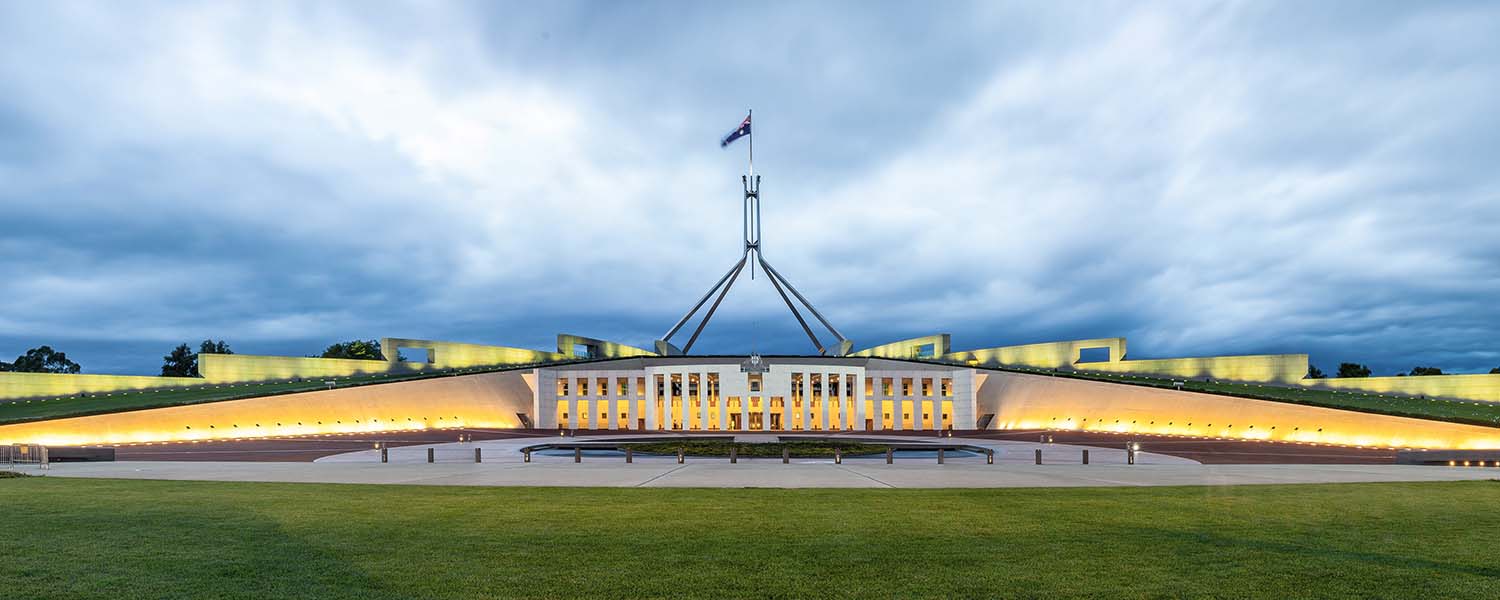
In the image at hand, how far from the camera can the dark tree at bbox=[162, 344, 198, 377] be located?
95.8 m

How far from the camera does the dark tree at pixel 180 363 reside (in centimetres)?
9575

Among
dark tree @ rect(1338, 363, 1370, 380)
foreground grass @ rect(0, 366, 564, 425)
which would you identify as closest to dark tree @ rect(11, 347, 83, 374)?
foreground grass @ rect(0, 366, 564, 425)

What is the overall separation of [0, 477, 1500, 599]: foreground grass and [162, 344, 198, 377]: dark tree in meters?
99.4

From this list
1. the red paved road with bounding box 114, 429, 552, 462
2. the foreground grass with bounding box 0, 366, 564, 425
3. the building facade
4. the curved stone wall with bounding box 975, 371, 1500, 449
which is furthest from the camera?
the building facade

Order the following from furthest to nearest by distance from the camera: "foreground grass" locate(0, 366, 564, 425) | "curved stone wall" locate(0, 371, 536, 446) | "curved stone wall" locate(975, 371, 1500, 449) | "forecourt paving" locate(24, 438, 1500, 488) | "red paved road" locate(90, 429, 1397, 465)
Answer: "foreground grass" locate(0, 366, 564, 425), "curved stone wall" locate(0, 371, 536, 446), "curved stone wall" locate(975, 371, 1500, 449), "red paved road" locate(90, 429, 1397, 465), "forecourt paving" locate(24, 438, 1500, 488)

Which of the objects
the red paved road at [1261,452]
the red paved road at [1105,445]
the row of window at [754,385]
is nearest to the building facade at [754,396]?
the row of window at [754,385]

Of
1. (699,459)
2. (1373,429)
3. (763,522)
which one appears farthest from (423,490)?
(1373,429)

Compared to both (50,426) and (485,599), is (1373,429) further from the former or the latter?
(50,426)

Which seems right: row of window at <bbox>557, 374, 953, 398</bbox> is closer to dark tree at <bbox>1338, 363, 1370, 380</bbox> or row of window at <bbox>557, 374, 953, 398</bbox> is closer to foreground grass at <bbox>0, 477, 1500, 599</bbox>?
foreground grass at <bbox>0, 477, 1500, 599</bbox>

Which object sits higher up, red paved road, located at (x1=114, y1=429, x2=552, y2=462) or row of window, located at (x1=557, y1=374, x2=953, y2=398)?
row of window, located at (x1=557, y1=374, x2=953, y2=398)

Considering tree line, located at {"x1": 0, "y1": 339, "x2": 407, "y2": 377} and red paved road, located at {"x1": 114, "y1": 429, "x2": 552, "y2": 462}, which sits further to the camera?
tree line, located at {"x1": 0, "y1": 339, "x2": 407, "y2": 377}

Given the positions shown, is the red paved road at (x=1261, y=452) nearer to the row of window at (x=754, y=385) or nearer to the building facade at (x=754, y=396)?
the building facade at (x=754, y=396)

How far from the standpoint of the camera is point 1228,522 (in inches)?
477

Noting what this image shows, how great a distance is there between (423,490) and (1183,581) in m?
16.1
